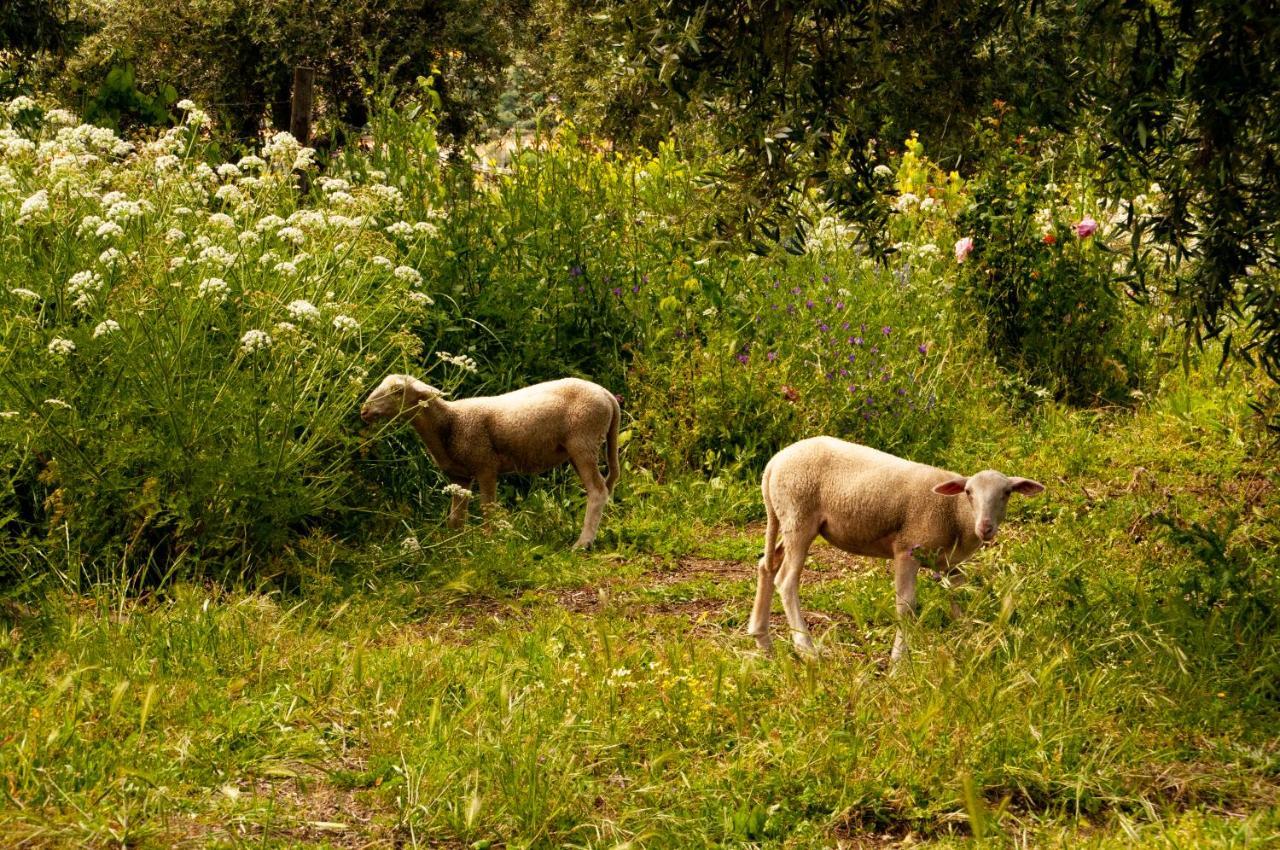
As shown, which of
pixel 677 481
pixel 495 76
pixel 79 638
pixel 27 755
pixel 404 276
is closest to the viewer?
pixel 27 755

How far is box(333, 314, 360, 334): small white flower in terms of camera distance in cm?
614

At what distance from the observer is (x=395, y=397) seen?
695 centimetres

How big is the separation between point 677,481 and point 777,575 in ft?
7.79

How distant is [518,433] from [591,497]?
557 mm

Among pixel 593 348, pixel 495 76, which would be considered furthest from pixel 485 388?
pixel 495 76

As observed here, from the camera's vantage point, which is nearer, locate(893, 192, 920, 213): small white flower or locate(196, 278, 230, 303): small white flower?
locate(196, 278, 230, 303): small white flower

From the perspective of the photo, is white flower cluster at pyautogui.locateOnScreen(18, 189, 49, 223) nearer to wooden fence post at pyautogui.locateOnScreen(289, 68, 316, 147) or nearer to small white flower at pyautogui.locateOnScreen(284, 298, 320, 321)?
small white flower at pyautogui.locateOnScreen(284, 298, 320, 321)

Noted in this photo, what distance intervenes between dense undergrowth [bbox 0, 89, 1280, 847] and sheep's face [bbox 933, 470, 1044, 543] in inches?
13.4

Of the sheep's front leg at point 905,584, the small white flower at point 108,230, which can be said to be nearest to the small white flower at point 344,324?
the small white flower at point 108,230

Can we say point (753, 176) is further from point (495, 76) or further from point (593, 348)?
point (495, 76)

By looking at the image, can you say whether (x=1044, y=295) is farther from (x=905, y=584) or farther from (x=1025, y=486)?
(x=905, y=584)

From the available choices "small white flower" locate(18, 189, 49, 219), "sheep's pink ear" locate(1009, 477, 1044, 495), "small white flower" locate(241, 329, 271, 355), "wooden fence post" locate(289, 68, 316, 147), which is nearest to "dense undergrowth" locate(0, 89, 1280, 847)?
"small white flower" locate(241, 329, 271, 355)

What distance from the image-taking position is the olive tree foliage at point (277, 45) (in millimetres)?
20250

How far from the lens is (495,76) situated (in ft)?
78.7
